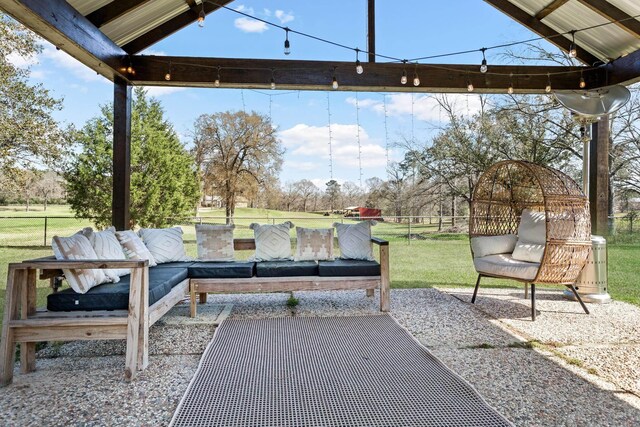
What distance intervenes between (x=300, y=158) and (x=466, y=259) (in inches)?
136

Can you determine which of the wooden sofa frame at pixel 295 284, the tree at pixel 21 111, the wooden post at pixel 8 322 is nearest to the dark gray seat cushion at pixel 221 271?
the wooden sofa frame at pixel 295 284

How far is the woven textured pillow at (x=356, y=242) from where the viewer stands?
14.3 feet

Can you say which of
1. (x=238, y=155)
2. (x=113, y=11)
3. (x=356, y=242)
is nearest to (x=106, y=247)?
(x=113, y=11)

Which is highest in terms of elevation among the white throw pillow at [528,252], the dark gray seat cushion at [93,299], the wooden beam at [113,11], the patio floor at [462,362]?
the wooden beam at [113,11]

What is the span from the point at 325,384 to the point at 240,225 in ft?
12.3

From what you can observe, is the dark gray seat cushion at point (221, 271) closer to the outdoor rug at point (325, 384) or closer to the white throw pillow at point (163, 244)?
the white throw pillow at point (163, 244)

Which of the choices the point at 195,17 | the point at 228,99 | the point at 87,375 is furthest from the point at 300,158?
the point at 87,375

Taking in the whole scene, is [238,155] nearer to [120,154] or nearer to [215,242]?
[120,154]

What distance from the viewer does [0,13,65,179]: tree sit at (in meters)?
6.52

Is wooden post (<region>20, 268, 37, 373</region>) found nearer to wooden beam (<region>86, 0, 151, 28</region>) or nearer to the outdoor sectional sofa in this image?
the outdoor sectional sofa

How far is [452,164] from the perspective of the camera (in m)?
9.09

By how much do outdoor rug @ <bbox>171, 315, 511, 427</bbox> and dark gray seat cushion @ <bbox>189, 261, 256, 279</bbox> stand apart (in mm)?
558

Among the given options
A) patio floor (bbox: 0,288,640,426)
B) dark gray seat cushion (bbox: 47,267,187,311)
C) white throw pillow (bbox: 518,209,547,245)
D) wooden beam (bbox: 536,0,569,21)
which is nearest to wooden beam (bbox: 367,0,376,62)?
wooden beam (bbox: 536,0,569,21)

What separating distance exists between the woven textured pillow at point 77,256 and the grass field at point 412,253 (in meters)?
2.50
